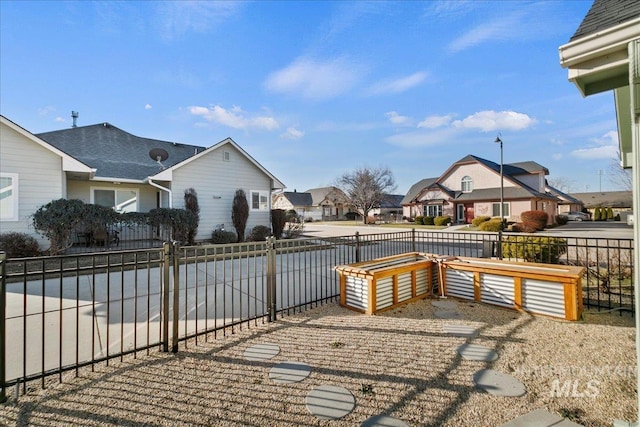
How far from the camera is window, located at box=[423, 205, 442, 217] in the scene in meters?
34.2

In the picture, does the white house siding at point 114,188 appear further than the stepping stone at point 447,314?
Yes

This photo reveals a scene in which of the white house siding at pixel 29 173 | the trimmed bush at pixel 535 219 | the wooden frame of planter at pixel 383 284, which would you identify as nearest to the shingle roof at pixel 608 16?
the wooden frame of planter at pixel 383 284

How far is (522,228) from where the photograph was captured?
23.3 metres

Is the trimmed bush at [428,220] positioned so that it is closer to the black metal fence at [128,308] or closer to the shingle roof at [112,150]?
the shingle roof at [112,150]

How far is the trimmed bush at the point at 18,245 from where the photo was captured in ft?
31.3

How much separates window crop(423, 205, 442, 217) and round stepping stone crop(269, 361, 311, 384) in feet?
112

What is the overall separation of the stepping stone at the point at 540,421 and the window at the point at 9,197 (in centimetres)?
1479

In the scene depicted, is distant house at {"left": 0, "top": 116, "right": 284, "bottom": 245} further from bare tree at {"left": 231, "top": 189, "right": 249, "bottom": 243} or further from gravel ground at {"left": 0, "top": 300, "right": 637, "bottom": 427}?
gravel ground at {"left": 0, "top": 300, "right": 637, "bottom": 427}

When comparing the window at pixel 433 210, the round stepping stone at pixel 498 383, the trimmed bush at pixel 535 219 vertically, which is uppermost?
the window at pixel 433 210

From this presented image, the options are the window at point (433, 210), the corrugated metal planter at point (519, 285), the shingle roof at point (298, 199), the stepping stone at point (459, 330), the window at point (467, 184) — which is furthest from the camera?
the shingle roof at point (298, 199)

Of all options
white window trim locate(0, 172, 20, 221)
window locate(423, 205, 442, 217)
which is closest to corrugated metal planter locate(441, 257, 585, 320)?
white window trim locate(0, 172, 20, 221)

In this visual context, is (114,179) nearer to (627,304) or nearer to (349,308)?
(349,308)

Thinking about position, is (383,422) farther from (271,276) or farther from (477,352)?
(271,276)

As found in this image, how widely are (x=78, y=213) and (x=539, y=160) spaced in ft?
133
